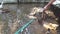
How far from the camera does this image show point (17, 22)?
3.32 meters

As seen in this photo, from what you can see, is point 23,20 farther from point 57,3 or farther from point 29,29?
point 57,3

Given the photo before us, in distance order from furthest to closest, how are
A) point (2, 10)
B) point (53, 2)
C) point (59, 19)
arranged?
point (2, 10) → point (53, 2) → point (59, 19)

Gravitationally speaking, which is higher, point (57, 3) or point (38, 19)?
point (57, 3)

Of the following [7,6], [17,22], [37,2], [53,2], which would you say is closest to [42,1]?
[37,2]

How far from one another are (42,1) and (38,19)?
1.54m

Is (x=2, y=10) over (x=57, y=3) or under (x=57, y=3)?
under

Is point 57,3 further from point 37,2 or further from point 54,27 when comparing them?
point 37,2

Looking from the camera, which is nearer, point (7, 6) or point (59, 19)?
point (59, 19)

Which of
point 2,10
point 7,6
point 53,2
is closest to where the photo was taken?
point 53,2

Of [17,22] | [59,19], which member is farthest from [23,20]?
[59,19]

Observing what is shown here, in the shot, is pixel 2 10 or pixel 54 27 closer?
pixel 54 27

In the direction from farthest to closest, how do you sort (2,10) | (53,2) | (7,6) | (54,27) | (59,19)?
(7,6), (2,10), (53,2), (59,19), (54,27)

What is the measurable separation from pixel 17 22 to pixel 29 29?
0.39m

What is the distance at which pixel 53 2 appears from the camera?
3.50 metres
